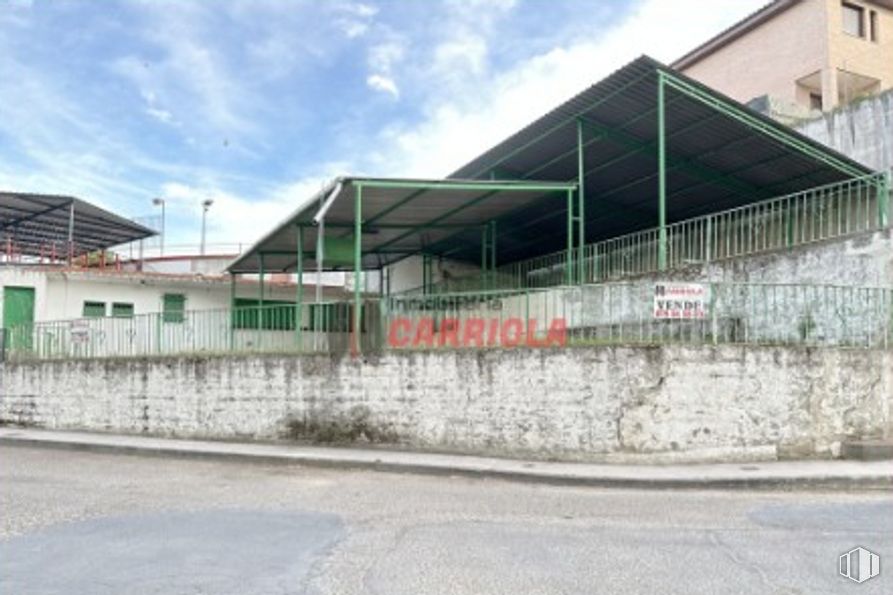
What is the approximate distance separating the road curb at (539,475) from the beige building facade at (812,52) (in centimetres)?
2117

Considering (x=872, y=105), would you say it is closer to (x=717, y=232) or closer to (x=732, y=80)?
(x=717, y=232)

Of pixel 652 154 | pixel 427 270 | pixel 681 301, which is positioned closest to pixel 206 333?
pixel 427 270

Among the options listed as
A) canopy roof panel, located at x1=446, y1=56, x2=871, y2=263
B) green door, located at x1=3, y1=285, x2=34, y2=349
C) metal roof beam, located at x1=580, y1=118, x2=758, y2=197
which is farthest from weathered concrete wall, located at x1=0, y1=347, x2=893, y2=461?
green door, located at x1=3, y1=285, x2=34, y2=349

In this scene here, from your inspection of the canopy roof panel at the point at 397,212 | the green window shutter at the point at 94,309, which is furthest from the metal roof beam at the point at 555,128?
the green window shutter at the point at 94,309

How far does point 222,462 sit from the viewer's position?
12492 millimetres

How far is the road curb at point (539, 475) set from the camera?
9445 millimetres

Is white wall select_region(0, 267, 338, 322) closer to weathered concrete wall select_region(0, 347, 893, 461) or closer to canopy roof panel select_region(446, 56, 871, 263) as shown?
canopy roof panel select_region(446, 56, 871, 263)

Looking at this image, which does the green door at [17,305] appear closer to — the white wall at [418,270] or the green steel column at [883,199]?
the white wall at [418,270]

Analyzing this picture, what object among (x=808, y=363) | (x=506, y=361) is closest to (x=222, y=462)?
(x=506, y=361)

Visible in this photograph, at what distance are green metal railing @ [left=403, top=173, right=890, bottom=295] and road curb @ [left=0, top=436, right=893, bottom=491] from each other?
5.40 meters

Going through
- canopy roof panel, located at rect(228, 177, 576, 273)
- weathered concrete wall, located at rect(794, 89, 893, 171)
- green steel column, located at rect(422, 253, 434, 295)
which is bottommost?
green steel column, located at rect(422, 253, 434, 295)

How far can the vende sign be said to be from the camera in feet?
36.5
